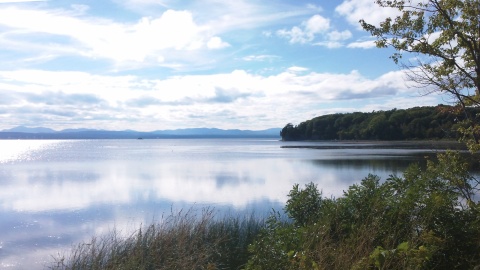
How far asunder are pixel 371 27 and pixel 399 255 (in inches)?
198

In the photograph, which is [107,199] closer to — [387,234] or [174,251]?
[174,251]

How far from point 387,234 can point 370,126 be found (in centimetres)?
10471

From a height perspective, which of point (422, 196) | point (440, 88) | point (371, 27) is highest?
point (371, 27)

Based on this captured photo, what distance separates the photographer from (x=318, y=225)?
666 centimetres

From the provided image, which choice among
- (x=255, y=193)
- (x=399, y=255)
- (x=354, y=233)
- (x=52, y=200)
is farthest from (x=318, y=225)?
(x=52, y=200)

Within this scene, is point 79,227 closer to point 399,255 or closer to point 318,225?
point 318,225

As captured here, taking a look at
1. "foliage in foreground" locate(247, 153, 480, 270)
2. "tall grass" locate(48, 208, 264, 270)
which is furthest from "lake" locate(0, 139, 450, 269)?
"foliage in foreground" locate(247, 153, 480, 270)

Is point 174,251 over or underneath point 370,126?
underneath

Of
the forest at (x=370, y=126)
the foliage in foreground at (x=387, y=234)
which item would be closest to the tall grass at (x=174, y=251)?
the foliage in foreground at (x=387, y=234)

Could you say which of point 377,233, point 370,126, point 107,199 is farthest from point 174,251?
point 370,126

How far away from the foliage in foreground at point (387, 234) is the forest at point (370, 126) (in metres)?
63.5

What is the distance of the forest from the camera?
3344 inches

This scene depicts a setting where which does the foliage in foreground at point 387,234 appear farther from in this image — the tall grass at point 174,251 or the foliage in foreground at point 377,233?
the tall grass at point 174,251

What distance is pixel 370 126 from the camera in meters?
107
